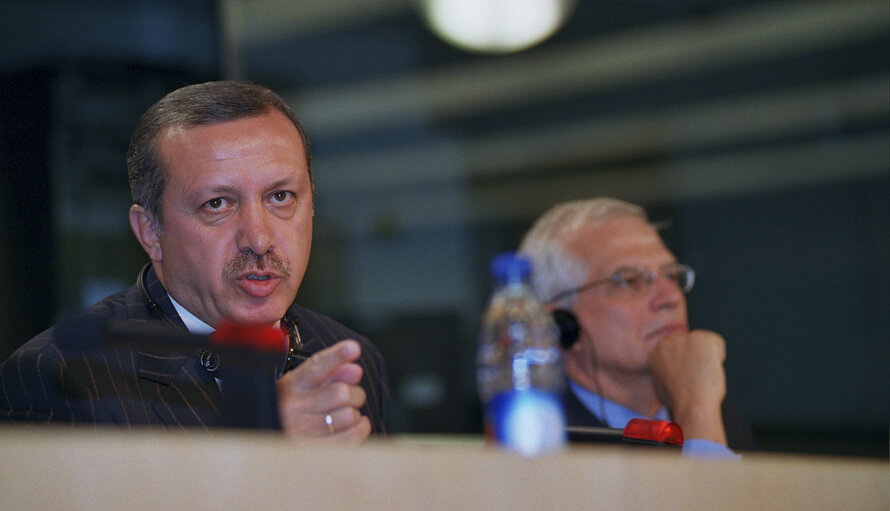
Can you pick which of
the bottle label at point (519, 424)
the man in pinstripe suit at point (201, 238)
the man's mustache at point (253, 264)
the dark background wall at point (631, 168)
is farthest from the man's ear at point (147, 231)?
the dark background wall at point (631, 168)

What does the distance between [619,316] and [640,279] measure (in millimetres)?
97

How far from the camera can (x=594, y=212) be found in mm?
2045

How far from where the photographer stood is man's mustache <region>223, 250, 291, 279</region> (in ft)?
4.58

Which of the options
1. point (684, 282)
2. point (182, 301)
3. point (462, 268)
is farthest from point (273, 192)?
point (462, 268)

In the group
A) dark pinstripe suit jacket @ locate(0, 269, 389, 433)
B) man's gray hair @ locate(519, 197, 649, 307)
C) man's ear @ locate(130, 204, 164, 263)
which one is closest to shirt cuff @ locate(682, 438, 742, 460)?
man's gray hair @ locate(519, 197, 649, 307)

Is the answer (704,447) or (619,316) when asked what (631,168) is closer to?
(619,316)

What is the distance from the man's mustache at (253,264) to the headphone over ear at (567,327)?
0.69 meters

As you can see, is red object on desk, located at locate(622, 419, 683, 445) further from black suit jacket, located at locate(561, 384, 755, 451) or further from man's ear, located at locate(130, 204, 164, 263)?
man's ear, located at locate(130, 204, 164, 263)

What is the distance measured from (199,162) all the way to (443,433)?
2.33 meters

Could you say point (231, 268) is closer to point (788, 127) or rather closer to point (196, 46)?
point (196, 46)

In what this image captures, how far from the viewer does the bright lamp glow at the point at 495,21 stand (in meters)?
3.84

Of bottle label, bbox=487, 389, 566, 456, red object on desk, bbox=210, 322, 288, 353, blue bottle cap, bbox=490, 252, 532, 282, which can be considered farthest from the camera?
blue bottle cap, bbox=490, 252, 532, 282

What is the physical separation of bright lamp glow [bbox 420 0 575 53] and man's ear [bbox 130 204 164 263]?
2.60m

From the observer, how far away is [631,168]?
14.4 ft
